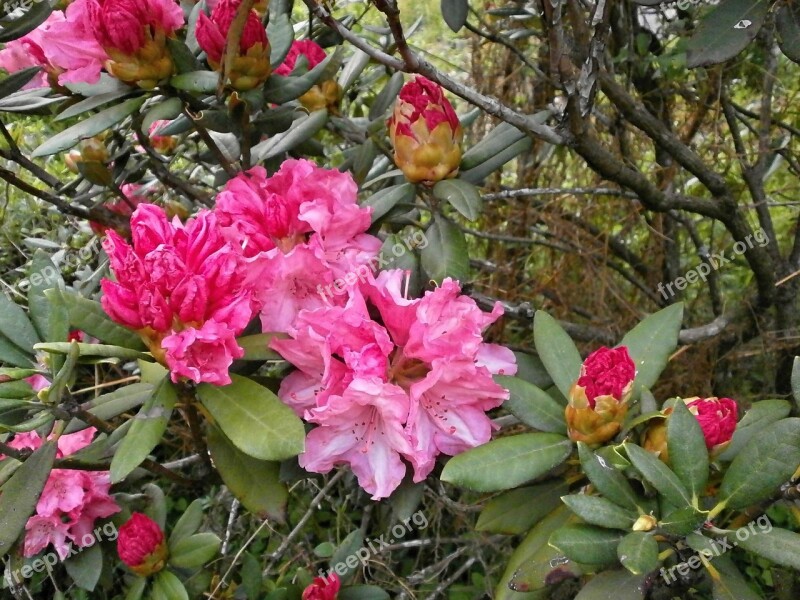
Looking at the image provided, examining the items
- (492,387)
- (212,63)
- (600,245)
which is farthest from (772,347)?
(212,63)

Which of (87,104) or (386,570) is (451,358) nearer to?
(87,104)

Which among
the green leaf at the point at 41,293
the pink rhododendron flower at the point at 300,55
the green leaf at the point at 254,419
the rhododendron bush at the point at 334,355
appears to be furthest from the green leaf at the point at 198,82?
the green leaf at the point at 254,419

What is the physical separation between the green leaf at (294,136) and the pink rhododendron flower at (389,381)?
0.48 metres

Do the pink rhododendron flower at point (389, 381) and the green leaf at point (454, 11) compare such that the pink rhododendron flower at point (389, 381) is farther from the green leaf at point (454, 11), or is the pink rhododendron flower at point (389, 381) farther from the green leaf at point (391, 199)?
the green leaf at point (454, 11)

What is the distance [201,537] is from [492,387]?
79 cm

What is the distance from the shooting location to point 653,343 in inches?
42.4

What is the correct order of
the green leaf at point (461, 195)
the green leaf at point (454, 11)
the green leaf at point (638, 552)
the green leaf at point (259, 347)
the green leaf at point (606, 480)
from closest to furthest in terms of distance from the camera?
the green leaf at point (638, 552) < the green leaf at point (606, 480) < the green leaf at point (259, 347) < the green leaf at point (461, 195) < the green leaf at point (454, 11)

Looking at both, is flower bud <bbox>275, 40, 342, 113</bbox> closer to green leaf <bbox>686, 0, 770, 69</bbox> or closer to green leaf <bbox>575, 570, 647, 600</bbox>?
green leaf <bbox>686, 0, 770, 69</bbox>

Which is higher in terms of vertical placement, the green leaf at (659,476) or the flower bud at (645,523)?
the green leaf at (659,476)

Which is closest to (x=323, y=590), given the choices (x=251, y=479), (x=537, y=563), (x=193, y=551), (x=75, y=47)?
(x=193, y=551)

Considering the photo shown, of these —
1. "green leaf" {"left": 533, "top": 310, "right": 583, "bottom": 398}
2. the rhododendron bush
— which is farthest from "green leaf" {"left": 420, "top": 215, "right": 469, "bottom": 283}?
"green leaf" {"left": 533, "top": 310, "right": 583, "bottom": 398}

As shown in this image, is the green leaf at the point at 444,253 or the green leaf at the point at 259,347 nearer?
the green leaf at the point at 259,347

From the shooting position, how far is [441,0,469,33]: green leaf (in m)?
1.29

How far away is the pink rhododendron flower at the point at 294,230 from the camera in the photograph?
103 centimetres
